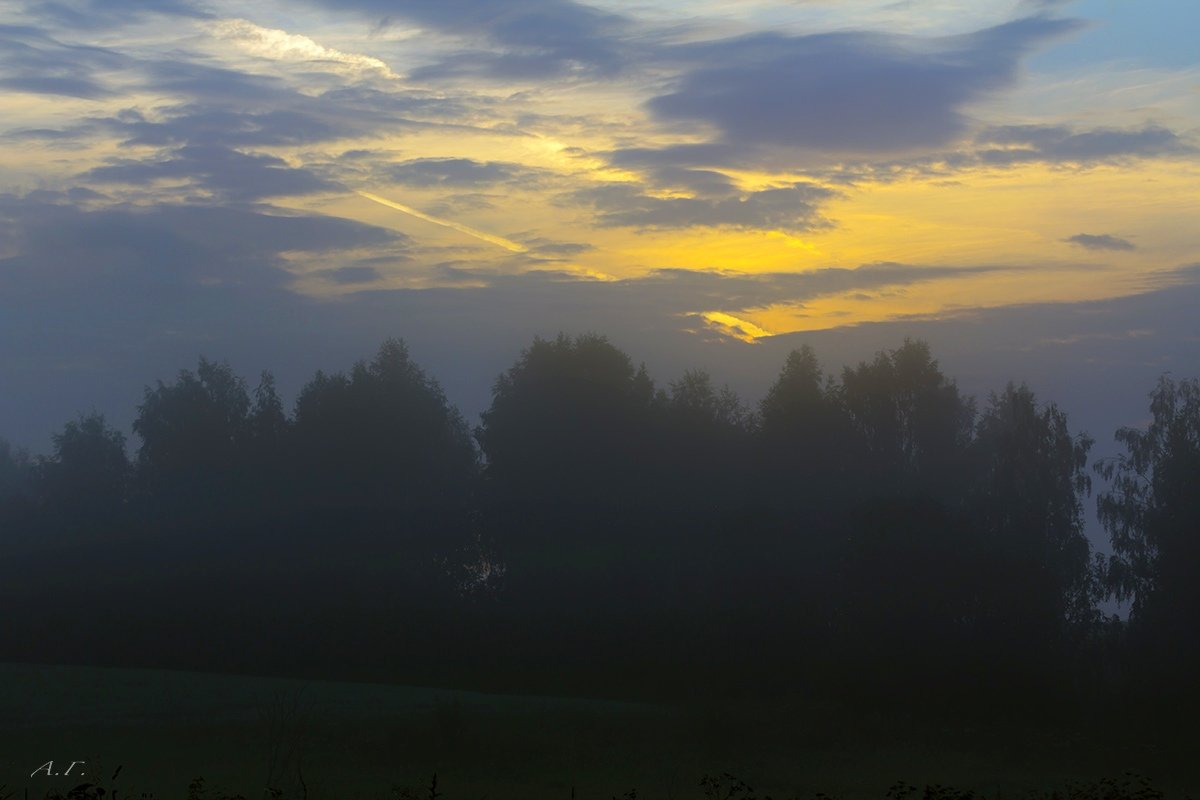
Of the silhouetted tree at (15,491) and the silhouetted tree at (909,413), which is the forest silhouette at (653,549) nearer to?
the silhouetted tree at (909,413)

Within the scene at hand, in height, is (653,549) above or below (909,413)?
below

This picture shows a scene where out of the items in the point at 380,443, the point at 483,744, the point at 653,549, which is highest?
the point at 380,443

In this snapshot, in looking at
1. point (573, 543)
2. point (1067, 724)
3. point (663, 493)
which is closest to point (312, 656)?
point (573, 543)

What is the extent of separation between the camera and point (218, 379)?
87.2m

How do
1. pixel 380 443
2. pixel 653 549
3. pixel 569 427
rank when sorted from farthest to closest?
pixel 380 443 < pixel 569 427 < pixel 653 549

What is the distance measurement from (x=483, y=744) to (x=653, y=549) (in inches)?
1034

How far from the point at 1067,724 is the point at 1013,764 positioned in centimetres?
828

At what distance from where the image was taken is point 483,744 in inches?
1508

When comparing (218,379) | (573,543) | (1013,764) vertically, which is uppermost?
(218,379)

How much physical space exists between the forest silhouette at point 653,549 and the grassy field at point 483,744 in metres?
5.11

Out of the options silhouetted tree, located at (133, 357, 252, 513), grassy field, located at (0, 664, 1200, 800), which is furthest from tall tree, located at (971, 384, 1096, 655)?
silhouetted tree, located at (133, 357, 252, 513)

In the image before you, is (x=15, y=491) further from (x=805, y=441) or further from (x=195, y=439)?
(x=805, y=441)

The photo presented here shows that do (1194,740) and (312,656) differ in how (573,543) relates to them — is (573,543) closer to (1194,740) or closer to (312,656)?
(312,656)

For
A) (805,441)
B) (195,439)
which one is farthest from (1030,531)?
(195,439)
